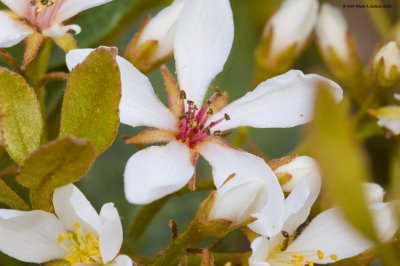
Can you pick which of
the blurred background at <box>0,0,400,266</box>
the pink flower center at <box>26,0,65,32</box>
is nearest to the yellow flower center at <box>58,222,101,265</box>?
the blurred background at <box>0,0,400,266</box>

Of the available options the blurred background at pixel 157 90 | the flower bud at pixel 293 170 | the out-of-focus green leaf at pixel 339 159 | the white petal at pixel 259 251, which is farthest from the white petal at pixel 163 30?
the out-of-focus green leaf at pixel 339 159

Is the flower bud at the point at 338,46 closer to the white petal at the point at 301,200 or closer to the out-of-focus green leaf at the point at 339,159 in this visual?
the white petal at the point at 301,200

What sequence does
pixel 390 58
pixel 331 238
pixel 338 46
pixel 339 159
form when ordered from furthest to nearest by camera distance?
pixel 338 46 < pixel 390 58 < pixel 331 238 < pixel 339 159

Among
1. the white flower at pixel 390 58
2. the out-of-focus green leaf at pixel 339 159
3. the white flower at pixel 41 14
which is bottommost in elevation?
the white flower at pixel 390 58

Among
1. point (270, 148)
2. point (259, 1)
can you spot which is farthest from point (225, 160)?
point (259, 1)

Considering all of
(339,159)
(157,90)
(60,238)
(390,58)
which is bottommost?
(157,90)

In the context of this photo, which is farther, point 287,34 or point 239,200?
point 287,34

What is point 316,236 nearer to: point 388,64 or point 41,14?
point 388,64

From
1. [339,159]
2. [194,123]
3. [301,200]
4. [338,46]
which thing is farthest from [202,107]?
[339,159]
